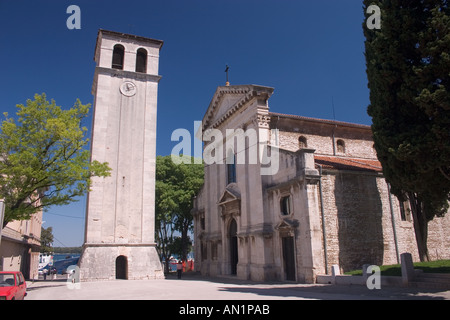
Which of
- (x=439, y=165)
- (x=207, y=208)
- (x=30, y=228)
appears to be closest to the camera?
(x=439, y=165)

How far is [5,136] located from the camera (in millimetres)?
17734

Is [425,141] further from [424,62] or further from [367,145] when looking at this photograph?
[367,145]

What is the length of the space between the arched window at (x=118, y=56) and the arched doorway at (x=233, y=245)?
15.5 metres

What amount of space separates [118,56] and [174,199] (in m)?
14.5

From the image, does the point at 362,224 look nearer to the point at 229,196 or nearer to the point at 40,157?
the point at 229,196

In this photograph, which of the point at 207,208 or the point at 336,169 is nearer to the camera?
the point at 336,169

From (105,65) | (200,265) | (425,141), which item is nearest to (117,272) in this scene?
(200,265)

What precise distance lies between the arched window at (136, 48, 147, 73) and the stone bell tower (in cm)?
25

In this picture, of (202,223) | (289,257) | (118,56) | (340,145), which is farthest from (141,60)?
(289,257)

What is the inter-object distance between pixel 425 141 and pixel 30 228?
→ 3759cm

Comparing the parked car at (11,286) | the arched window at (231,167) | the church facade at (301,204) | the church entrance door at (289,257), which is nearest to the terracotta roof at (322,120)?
the church facade at (301,204)

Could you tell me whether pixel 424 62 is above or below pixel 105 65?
below

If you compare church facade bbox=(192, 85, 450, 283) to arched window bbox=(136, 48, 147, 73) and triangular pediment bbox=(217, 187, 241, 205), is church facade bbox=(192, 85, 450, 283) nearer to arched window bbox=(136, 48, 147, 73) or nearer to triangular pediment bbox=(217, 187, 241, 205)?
triangular pediment bbox=(217, 187, 241, 205)

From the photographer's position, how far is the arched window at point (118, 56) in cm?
2891
